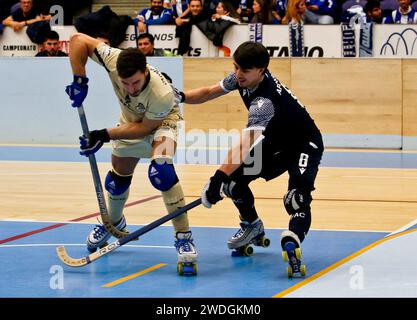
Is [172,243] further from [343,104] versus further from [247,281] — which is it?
[343,104]

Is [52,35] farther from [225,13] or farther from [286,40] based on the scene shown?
[286,40]

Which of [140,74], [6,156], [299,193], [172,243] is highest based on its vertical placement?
[140,74]

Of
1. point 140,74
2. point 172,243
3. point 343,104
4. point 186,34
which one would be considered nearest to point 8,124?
point 186,34

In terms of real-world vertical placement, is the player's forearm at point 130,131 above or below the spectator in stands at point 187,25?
above

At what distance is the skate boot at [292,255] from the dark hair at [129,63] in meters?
1.66

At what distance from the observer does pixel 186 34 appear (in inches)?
669

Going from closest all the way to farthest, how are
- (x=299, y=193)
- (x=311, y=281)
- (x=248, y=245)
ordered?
(x=311, y=281) < (x=299, y=193) < (x=248, y=245)

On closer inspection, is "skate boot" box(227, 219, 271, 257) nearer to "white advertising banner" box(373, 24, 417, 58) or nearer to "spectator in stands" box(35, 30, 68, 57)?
"white advertising banner" box(373, 24, 417, 58)

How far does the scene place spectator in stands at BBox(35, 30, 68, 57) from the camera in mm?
17062

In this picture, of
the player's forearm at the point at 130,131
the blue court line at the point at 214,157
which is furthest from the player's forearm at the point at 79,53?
the blue court line at the point at 214,157

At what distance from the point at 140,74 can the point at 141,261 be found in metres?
1.58

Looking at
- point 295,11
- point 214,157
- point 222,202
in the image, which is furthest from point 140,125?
point 295,11

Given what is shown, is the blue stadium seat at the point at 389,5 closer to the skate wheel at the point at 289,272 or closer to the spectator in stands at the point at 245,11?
the spectator in stands at the point at 245,11

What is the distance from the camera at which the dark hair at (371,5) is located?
17342mm
